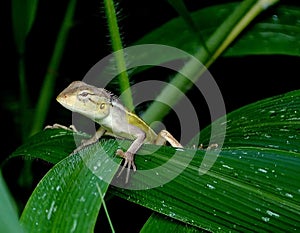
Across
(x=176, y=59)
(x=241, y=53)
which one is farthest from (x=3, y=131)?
(x=241, y=53)

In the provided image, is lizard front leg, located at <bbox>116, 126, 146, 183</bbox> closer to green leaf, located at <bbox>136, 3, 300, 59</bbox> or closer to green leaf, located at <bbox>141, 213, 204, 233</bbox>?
green leaf, located at <bbox>141, 213, 204, 233</bbox>

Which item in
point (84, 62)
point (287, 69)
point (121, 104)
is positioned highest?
point (121, 104)

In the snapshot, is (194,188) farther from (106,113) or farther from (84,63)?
(84,63)

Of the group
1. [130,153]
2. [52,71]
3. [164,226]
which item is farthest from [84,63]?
[164,226]

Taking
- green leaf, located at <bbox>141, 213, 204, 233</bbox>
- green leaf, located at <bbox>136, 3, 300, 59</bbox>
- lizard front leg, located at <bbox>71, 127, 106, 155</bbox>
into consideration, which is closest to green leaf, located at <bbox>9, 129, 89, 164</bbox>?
lizard front leg, located at <bbox>71, 127, 106, 155</bbox>

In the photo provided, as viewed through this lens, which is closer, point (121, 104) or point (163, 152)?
point (163, 152)

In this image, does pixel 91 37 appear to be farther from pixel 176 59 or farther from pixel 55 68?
pixel 176 59

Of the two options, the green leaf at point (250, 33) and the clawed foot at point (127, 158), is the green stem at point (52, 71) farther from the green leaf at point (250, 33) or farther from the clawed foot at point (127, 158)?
the clawed foot at point (127, 158)
